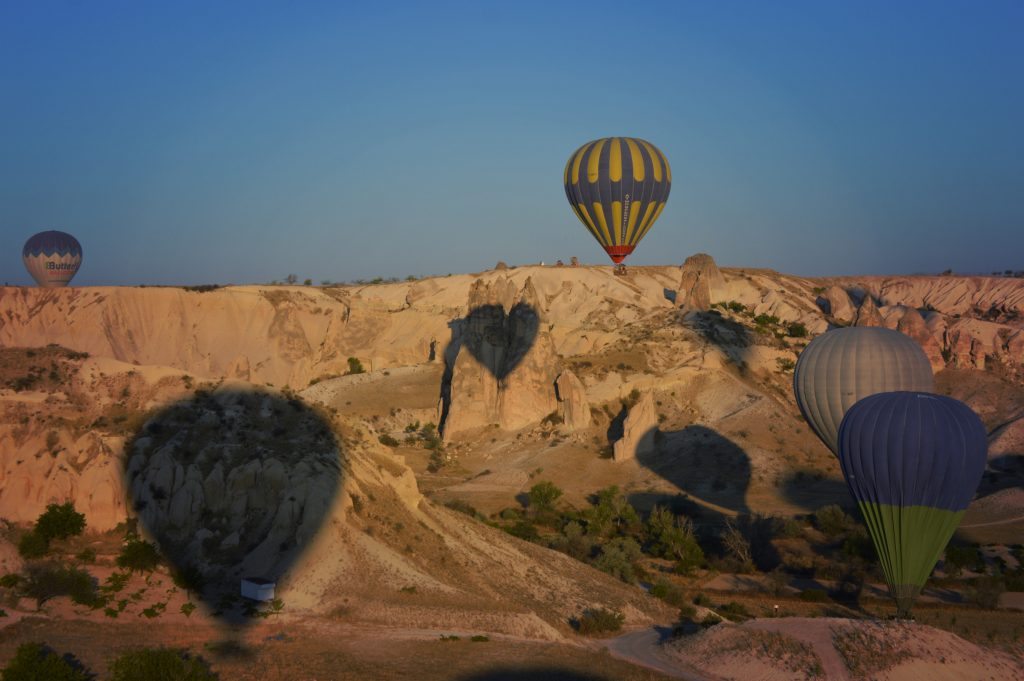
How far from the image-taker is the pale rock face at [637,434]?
189 feet

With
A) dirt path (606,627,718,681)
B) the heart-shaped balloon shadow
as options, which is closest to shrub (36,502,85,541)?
dirt path (606,627,718,681)

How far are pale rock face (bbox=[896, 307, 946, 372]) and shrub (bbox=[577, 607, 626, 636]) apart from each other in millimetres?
48513

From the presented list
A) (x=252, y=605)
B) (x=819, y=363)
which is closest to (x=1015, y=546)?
(x=819, y=363)

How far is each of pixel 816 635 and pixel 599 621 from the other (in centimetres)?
563

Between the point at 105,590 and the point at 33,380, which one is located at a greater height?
the point at 33,380

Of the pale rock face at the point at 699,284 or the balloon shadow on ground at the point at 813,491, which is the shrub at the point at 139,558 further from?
the pale rock face at the point at 699,284

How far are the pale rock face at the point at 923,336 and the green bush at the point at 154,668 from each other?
59947 mm

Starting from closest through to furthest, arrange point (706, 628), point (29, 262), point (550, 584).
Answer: point (706, 628) → point (550, 584) → point (29, 262)

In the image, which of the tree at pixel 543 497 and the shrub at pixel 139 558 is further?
the tree at pixel 543 497

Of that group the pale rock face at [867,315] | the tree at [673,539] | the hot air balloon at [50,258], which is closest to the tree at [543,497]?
the tree at [673,539]

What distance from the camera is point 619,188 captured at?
56188mm

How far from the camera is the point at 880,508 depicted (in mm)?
34500

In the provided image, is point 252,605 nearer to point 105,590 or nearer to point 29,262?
point 105,590

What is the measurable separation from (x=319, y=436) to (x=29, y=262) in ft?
209
